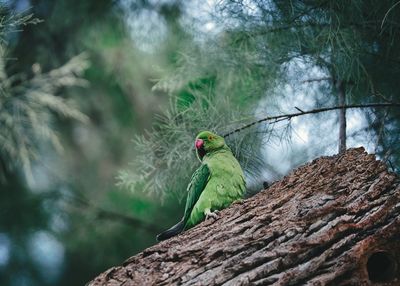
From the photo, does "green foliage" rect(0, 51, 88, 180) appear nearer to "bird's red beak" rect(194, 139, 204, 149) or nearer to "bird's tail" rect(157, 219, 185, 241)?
"bird's red beak" rect(194, 139, 204, 149)

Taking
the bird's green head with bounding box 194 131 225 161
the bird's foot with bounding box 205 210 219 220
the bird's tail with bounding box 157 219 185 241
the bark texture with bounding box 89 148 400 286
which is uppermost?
the bird's green head with bounding box 194 131 225 161

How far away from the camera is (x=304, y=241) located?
1295 mm

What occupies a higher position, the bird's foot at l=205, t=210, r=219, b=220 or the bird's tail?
the bird's tail

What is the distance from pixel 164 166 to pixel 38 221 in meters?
1.83

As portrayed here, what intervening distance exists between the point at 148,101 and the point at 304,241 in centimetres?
282

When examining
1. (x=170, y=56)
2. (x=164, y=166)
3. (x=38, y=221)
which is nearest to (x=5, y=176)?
(x=38, y=221)

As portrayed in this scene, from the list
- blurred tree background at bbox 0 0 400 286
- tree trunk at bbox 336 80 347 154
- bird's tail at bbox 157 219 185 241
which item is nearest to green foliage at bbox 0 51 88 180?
blurred tree background at bbox 0 0 400 286

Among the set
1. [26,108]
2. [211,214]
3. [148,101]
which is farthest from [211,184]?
[148,101]

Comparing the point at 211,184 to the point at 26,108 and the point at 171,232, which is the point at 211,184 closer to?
the point at 171,232

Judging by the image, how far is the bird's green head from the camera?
1899 millimetres

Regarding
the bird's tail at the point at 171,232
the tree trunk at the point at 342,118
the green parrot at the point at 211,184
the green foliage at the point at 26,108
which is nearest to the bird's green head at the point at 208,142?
the green parrot at the point at 211,184

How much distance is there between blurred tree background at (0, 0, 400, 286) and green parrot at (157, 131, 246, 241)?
13 cm

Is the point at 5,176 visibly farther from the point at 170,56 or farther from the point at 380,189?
the point at 380,189

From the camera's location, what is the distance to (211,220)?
1532mm
